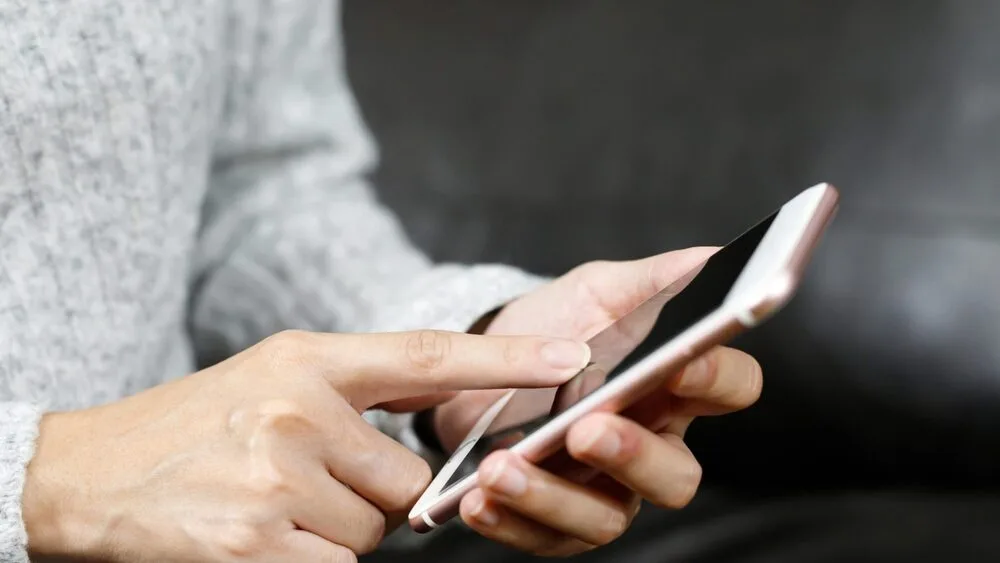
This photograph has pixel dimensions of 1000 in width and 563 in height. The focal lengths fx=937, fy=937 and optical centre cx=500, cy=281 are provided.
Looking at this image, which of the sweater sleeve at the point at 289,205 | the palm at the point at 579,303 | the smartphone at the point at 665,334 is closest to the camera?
the smartphone at the point at 665,334

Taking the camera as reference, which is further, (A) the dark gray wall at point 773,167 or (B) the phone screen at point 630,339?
(A) the dark gray wall at point 773,167

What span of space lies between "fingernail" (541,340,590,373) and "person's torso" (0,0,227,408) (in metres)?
0.23

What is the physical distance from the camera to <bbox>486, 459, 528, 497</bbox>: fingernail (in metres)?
0.30

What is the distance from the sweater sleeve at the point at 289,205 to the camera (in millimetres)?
548

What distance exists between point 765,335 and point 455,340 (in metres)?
0.36

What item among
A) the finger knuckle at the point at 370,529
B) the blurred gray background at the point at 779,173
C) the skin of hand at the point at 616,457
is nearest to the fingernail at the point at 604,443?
the skin of hand at the point at 616,457

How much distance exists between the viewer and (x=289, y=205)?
22.8 inches

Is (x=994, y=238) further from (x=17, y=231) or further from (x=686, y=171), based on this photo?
(x=17, y=231)

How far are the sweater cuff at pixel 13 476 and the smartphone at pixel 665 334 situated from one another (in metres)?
0.14

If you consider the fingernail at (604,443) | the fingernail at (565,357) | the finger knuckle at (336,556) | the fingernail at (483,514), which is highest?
the fingernail at (565,357)

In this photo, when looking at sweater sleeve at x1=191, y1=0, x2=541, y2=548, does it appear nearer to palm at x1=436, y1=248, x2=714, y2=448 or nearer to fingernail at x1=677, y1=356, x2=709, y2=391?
palm at x1=436, y1=248, x2=714, y2=448

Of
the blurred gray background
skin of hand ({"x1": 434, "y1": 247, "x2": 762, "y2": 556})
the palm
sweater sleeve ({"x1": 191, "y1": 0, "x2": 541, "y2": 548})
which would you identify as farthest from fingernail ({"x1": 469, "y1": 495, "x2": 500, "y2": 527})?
the blurred gray background

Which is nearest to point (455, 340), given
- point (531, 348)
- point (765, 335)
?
point (531, 348)

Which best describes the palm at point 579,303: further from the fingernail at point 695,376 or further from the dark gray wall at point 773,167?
the dark gray wall at point 773,167
